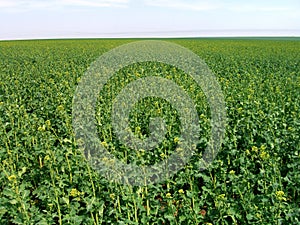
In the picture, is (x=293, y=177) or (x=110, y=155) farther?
(x=110, y=155)

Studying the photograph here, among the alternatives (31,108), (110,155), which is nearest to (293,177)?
(110,155)

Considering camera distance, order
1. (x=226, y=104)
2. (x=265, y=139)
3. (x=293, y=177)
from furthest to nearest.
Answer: (x=226, y=104), (x=265, y=139), (x=293, y=177)

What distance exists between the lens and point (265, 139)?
20.1 ft

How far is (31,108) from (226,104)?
17.5ft

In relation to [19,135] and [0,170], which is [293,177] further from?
[19,135]

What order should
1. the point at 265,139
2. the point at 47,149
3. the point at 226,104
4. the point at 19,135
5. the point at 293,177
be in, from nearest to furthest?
the point at 293,177 → the point at 47,149 → the point at 265,139 → the point at 19,135 → the point at 226,104

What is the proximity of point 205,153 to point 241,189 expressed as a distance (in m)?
1.46

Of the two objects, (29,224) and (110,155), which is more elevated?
(110,155)

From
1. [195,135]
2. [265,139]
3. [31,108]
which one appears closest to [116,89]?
[31,108]

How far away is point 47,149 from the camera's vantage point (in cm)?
556

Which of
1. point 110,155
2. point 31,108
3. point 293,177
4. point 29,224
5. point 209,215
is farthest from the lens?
point 31,108

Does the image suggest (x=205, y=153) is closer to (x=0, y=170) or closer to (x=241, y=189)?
(x=241, y=189)

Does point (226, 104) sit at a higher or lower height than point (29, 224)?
higher

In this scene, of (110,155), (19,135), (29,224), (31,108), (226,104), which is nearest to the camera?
(29,224)
